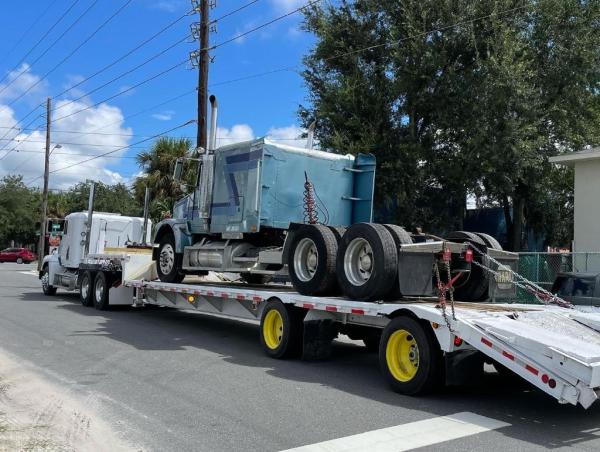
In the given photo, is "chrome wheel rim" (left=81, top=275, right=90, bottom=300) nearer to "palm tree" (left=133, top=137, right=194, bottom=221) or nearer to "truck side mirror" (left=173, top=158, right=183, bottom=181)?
"truck side mirror" (left=173, top=158, right=183, bottom=181)

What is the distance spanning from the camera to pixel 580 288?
9.90 meters

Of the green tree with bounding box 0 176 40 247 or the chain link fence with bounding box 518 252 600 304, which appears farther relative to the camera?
the green tree with bounding box 0 176 40 247

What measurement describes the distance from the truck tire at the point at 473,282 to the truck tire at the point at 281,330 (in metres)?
2.31

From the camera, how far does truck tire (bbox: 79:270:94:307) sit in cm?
1608

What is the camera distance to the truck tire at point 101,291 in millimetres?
15383

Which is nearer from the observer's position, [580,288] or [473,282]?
[473,282]

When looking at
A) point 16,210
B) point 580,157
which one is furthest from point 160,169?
point 16,210

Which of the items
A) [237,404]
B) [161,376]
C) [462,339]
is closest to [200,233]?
[161,376]

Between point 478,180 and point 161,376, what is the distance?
16.2 meters

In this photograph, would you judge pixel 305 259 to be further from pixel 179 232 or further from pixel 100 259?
pixel 100 259

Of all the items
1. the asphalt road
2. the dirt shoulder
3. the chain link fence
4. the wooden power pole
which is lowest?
the dirt shoulder

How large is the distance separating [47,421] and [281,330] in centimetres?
387

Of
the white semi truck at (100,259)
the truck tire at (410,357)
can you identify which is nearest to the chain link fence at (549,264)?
the truck tire at (410,357)

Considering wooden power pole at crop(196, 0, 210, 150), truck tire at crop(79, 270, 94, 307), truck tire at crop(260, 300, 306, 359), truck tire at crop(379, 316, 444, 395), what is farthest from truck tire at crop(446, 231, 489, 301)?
wooden power pole at crop(196, 0, 210, 150)
